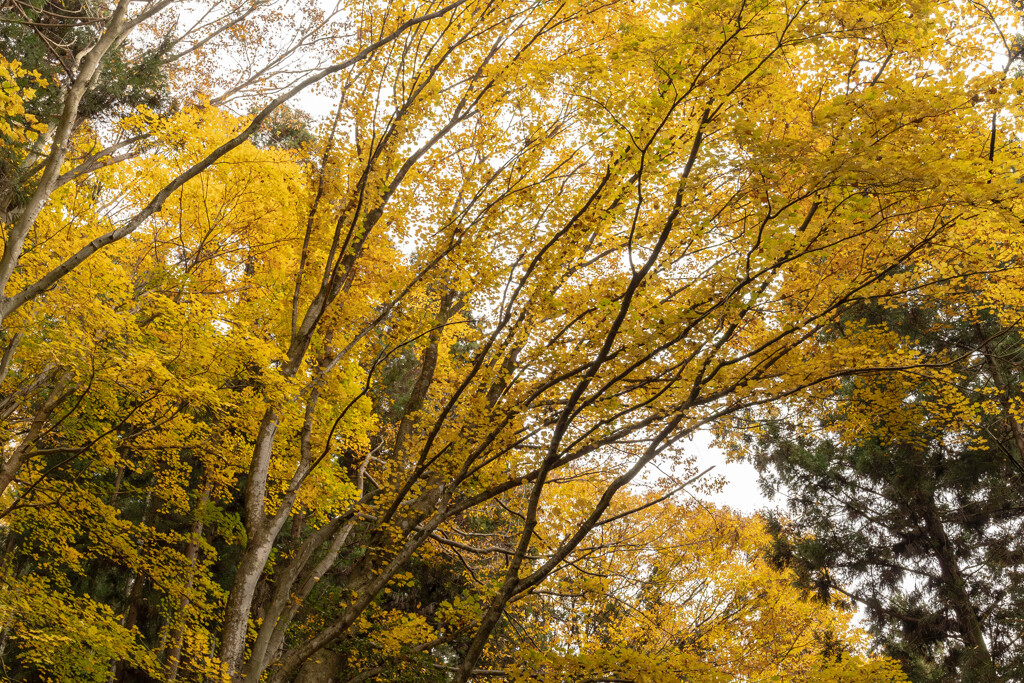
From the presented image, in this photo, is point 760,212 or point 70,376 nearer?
point 760,212

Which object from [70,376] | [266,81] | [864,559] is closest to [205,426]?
[70,376]

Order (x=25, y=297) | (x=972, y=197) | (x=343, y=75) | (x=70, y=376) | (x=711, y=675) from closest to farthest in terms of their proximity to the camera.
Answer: (x=972, y=197), (x=25, y=297), (x=711, y=675), (x=343, y=75), (x=70, y=376)

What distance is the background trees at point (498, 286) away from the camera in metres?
3.61

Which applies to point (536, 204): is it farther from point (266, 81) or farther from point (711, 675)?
point (266, 81)

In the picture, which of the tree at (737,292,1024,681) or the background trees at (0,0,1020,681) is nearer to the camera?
the background trees at (0,0,1020,681)

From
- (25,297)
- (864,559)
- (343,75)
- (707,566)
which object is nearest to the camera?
(25,297)

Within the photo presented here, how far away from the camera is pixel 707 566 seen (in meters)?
10.1

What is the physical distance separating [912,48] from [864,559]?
10.1 meters

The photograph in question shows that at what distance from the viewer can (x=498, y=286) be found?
5.68m

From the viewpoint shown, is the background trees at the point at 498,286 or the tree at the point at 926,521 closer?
the background trees at the point at 498,286

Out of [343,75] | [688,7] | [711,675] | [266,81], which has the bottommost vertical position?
[711,675]

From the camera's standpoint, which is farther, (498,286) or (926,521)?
Result: (926,521)

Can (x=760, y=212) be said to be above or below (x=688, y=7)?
below

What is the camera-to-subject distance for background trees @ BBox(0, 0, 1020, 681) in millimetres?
3607
